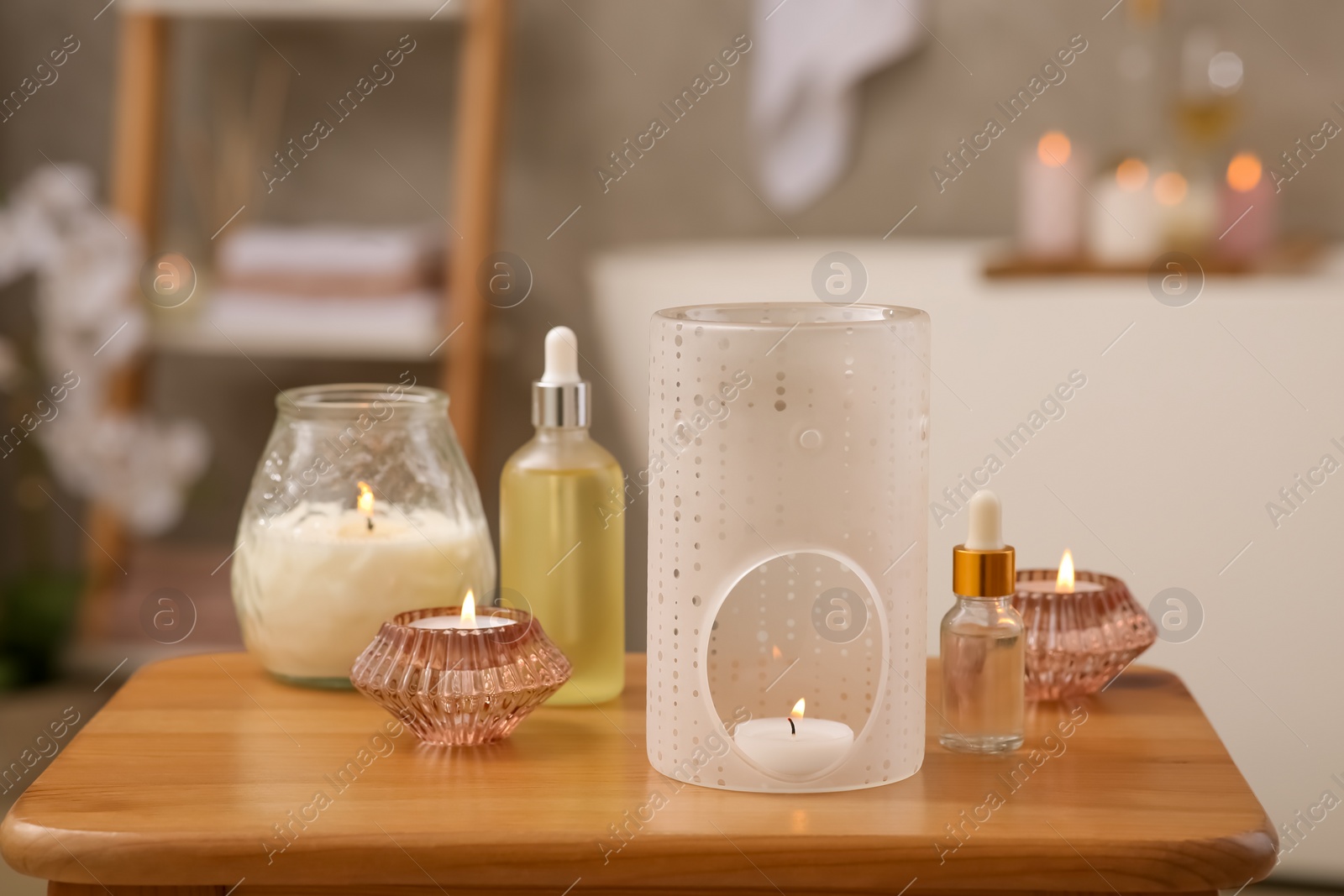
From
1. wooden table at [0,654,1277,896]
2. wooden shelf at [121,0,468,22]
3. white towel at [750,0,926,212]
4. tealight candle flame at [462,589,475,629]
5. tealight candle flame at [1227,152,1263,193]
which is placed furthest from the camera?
white towel at [750,0,926,212]

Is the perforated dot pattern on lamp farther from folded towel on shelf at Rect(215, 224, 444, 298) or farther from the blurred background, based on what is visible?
folded towel on shelf at Rect(215, 224, 444, 298)

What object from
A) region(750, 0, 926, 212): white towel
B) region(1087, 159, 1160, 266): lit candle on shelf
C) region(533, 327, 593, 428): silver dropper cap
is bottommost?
region(533, 327, 593, 428): silver dropper cap

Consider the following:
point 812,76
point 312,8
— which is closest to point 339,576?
point 312,8

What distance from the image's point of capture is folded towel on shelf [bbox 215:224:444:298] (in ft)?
5.99

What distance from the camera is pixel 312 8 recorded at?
1.82 m

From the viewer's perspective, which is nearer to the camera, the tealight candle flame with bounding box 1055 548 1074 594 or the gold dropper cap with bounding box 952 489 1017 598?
the gold dropper cap with bounding box 952 489 1017 598

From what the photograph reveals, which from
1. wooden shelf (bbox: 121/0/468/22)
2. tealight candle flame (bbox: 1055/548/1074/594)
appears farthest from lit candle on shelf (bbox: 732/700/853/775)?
wooden shelf (bbox: 121/0/468/22)

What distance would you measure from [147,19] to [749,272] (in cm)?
88

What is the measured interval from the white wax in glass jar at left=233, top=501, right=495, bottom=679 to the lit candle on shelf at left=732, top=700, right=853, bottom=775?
0.21 m

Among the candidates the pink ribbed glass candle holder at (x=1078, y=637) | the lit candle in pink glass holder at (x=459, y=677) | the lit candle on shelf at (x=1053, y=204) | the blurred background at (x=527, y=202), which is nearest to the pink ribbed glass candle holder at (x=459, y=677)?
the lit candle in pink glass holder at (x=459, y=677)

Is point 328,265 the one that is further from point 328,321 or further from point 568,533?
point 568,533

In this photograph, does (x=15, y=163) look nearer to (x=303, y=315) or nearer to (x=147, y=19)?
(x=147, y=19)

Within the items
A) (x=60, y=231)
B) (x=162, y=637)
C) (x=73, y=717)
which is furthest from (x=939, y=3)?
(x=73, y=717)

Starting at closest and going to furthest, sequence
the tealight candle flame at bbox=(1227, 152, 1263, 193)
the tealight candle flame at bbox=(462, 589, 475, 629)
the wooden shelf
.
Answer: the tealight candle flame at bbox=(462, 589, 475, 629) < the wooden shelf < the tealight candle flame at bbox=(1227, 152, 1263, 193)
